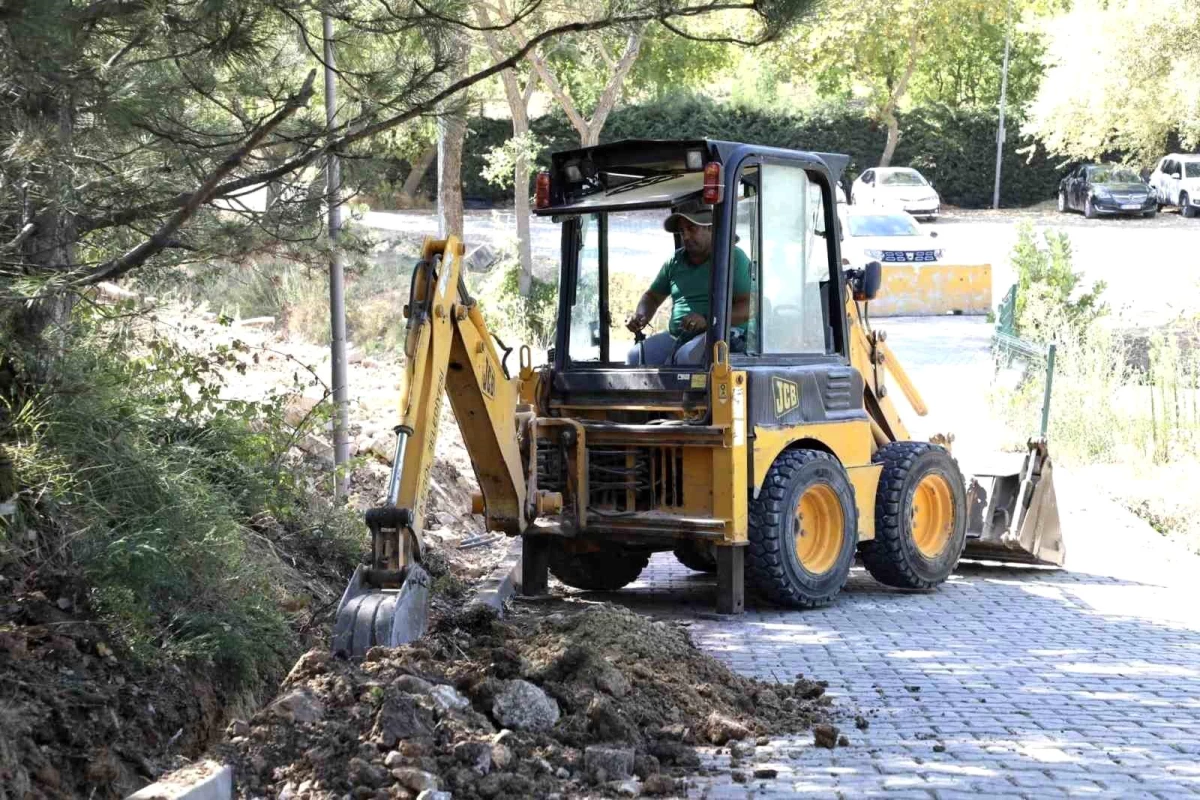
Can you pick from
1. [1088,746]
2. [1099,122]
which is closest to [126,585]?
[1088,746]

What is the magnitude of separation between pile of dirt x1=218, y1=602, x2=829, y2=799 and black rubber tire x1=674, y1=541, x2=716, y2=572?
1826 mm

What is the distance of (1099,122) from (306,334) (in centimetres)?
1944

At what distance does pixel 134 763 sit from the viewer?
16.5 ft

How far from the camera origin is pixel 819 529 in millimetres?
9102

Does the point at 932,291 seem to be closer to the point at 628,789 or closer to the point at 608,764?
the point at 608,764

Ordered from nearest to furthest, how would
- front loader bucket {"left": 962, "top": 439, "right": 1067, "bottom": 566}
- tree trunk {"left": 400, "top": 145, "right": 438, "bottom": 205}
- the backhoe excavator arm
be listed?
the backhoe excavator arm, front loader bucket {"left": 962, "top": 439, "right": 1067, "bottom": 566}, tree trunk {"left": 400, "top": 145, "right": 438, "bottom": 205}

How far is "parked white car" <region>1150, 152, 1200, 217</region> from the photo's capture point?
140 ft

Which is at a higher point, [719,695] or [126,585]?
[126,585]

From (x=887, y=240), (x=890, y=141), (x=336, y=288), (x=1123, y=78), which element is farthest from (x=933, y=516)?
(x=890, y=141)


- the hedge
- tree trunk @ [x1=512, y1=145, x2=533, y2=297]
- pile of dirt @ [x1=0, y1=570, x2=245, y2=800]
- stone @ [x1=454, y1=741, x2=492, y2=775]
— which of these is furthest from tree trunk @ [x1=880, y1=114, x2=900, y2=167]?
stone @ [x1=454, y1=741, x2=492, y2=775]

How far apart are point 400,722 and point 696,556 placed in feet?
15.2

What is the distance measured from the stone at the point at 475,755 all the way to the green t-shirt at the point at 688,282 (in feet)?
12.8

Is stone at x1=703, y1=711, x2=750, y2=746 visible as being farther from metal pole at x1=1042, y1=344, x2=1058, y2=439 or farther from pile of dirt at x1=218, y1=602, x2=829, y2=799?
metal pole at x1=1042, y1=344, x2=1058, y2=439

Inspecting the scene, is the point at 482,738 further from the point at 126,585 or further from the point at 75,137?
the point at 75,137
